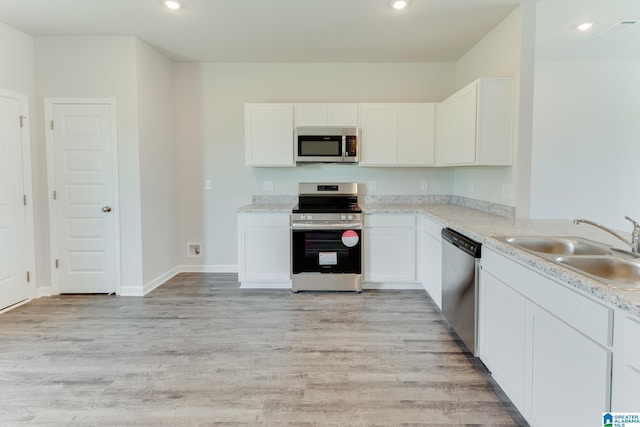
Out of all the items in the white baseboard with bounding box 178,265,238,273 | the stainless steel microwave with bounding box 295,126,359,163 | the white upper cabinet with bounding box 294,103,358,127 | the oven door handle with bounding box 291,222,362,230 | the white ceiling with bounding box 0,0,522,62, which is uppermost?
the white ceiling with bounding box 0,0,522,62

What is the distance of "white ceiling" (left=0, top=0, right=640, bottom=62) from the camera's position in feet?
9.63

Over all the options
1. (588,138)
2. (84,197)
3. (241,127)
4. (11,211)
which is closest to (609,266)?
(588,138)

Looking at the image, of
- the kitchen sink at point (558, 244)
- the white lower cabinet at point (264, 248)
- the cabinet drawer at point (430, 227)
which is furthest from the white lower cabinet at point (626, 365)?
the white lower cabinet at point (264, 248)

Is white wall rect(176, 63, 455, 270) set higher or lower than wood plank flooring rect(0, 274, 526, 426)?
higher

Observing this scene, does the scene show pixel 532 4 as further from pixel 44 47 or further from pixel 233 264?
pixel 44 47

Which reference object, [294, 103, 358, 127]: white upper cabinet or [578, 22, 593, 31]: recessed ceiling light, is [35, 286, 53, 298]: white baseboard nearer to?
[294, 103, 358, 127]: white upper cabinet

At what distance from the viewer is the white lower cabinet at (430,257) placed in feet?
10.7

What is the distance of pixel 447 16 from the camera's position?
10.2ft

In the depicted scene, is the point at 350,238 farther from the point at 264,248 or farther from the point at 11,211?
the point at 11,211

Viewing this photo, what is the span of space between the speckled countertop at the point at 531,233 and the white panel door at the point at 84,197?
1443mm

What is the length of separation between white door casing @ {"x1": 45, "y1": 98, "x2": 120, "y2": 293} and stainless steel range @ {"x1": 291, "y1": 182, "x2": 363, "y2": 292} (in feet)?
6.28

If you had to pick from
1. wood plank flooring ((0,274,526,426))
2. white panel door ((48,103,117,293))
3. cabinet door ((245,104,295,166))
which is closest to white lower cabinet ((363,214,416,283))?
wood plank flooring ((0,274,526,426))

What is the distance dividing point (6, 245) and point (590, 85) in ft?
22.0

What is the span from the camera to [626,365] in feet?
3.73
